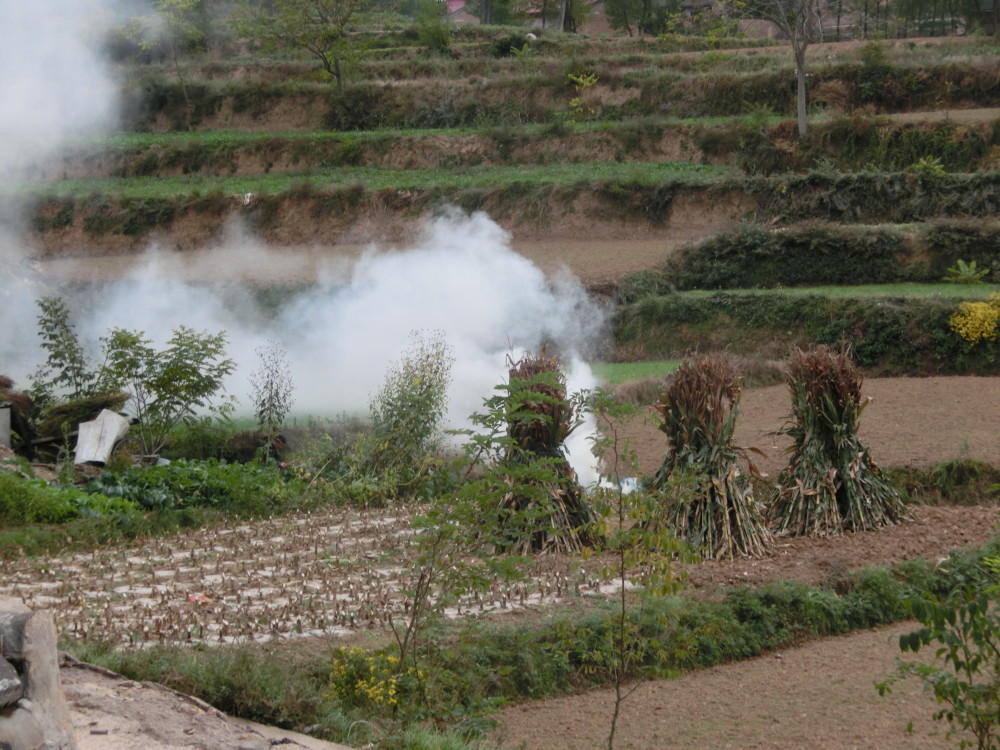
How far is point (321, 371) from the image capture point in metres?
20.3

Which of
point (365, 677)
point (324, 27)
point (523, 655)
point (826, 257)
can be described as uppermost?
point (324, 27)

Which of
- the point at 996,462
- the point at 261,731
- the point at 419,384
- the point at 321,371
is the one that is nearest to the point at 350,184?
the point at 321,371

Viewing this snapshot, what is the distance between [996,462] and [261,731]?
11263 millimetres

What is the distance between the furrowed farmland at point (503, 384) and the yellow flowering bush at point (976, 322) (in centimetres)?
7

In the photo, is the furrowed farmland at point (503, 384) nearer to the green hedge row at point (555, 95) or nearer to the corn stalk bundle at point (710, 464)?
the corn stalk bundle at point (710, 464)

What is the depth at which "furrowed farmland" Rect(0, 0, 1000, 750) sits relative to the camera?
757 centimetres

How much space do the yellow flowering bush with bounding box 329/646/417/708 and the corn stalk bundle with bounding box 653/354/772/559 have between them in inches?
178

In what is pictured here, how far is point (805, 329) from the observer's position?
23.4m

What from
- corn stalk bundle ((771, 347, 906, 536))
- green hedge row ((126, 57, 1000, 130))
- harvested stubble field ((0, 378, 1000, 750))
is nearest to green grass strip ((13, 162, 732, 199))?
green hedge row ((126, 57, 1000, 130))

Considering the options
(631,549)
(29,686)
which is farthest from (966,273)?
(29,686)

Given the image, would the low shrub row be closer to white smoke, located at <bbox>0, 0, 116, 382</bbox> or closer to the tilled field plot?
the tilled field plot

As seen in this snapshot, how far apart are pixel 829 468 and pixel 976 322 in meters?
10.6

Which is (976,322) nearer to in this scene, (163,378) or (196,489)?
(163,378)

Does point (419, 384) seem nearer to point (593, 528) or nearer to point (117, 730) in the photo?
point (593, 528)
